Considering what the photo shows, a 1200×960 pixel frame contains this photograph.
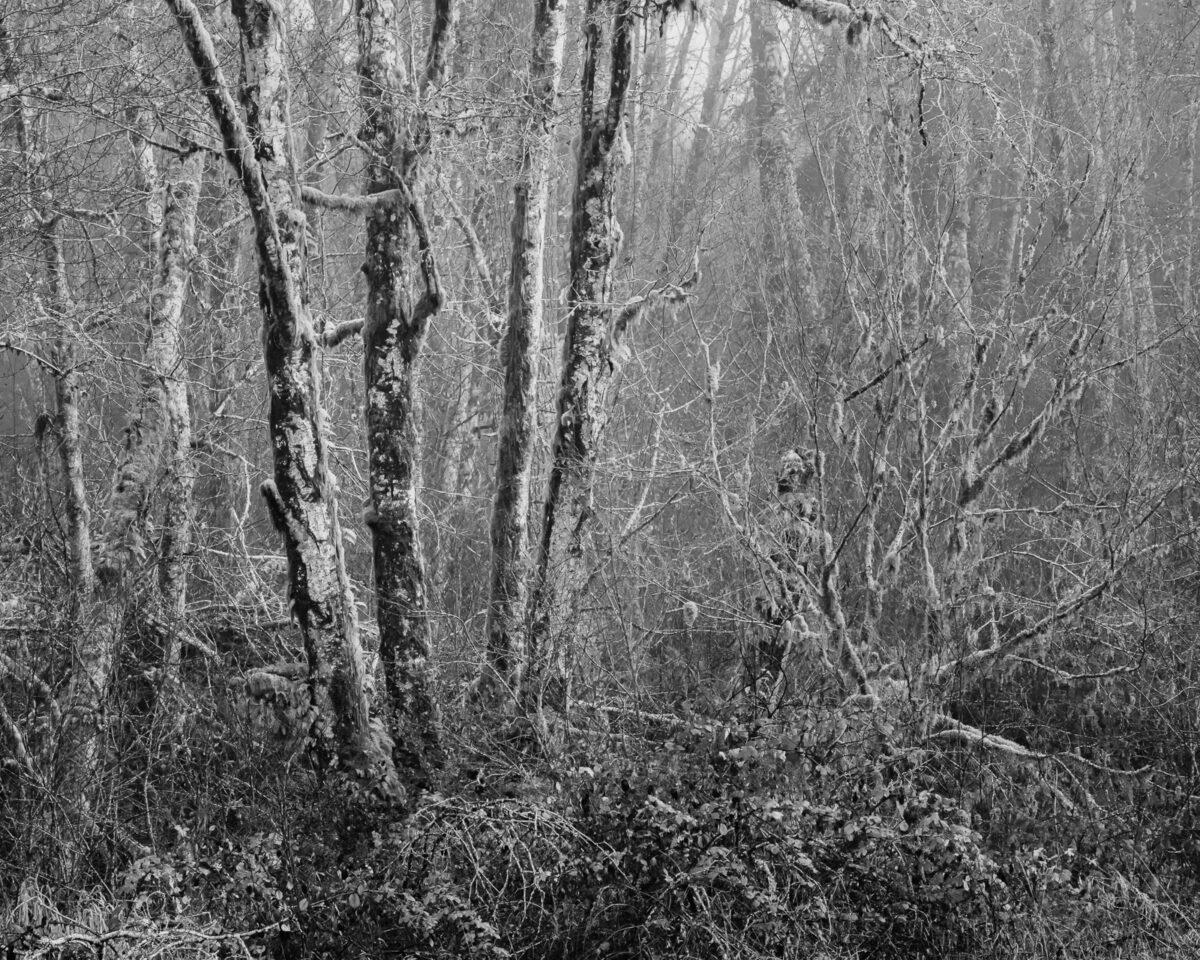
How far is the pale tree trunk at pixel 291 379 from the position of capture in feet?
20.7

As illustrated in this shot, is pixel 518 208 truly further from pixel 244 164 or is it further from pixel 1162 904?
pixel 1162 904

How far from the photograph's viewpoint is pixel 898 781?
571 centimetres

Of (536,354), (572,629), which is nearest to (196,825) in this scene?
(572,629)

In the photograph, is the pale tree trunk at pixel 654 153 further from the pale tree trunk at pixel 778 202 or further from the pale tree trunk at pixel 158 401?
the pale tree trunk at pixel 158 401

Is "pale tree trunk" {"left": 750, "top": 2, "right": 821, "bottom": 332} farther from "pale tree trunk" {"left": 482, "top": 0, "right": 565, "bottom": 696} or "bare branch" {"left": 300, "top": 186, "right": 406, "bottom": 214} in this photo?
"bare branch" {"left": 300, "top": 186, "right": 406, "bottom": 214}

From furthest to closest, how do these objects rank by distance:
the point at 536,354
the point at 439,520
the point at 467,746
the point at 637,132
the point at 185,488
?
the point at 637,132 → the point at 439,520 → the point at 185,488 → the point at 536,354 → the point at 467,746

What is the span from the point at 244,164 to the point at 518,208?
242 centimetres

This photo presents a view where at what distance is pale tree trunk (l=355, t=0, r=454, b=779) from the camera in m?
7.20

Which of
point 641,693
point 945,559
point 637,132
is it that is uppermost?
point 637,132

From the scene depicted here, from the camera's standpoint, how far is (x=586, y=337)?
7629 millimetres

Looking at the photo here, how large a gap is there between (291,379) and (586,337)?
81.9 inches

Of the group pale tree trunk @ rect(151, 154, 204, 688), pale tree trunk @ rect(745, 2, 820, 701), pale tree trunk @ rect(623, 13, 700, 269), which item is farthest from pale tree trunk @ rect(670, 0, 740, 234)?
pale tree trunk @ rect(151, 154, 204, 688)

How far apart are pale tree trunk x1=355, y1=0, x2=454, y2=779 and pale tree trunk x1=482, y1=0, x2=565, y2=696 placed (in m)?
0.77

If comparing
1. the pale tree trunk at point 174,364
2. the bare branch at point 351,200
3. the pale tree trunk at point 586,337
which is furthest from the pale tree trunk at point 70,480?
the pale tree trunk at point 586,337
